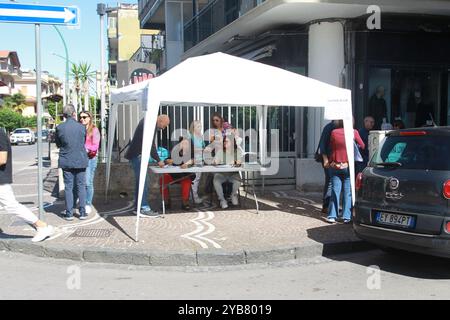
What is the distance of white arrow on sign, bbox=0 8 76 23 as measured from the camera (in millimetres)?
7164

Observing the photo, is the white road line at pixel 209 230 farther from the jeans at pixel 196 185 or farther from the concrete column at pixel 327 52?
the concrete column at pixel 327 52

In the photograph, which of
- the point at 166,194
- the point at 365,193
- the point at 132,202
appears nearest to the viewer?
the point at 365,193

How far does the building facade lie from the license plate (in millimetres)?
5608

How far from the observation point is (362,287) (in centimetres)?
550

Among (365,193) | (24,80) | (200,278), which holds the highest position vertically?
(24,80)

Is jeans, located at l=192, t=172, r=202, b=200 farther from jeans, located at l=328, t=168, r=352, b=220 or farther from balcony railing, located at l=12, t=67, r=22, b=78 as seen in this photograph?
balcony railing, located at l=12, t=67, r=22, b=78

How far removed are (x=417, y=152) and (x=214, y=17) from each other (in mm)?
12799

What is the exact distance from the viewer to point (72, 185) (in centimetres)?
860

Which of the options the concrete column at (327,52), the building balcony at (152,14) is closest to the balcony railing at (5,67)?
the building balcony at (152,14)

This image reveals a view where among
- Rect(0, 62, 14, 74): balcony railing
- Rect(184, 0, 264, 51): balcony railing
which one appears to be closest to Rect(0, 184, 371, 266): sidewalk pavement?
Rect(184, 0, 264, 51): balcony railing

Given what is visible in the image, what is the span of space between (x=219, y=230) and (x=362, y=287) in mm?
2929

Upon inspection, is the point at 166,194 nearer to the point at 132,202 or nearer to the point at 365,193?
the point at 132,202
